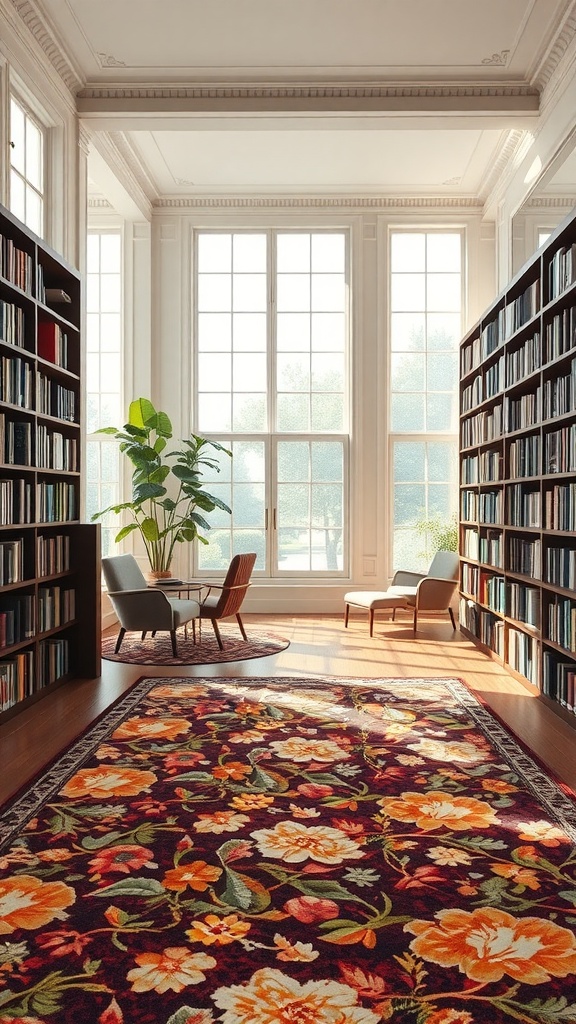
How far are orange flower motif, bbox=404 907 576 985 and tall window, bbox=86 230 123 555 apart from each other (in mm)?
8041

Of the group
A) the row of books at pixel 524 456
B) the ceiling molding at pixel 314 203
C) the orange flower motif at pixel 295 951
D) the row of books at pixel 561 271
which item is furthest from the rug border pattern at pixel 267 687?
the ceiling molding at pixel 314 203

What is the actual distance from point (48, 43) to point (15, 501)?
147 inches

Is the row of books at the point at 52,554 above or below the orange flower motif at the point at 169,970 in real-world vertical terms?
above

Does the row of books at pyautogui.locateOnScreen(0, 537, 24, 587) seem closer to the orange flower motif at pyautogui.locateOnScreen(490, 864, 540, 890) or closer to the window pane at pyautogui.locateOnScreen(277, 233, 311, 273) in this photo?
the orange flower motif at pyautogui.locateOnScreen(490, 864, 540, 890)

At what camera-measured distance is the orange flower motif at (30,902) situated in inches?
95.3

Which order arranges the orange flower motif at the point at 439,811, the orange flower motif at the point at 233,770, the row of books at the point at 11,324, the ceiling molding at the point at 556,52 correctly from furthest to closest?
the ceiling molding at the point at 556,52, the row of books at the point at 11,324, the orange flower motif at the point at 233,770, the orange flower motif at the point at 439,811

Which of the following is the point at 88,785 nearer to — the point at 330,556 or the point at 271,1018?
the point at 271,1018

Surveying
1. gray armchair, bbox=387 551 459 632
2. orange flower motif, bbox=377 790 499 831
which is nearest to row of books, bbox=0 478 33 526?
orange flower motif, bbox=377 790 499 831

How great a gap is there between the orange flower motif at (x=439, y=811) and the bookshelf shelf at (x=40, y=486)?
2.47 metres

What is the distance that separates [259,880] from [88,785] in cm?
122

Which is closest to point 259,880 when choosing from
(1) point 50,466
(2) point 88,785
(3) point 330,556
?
(2) point 88,785

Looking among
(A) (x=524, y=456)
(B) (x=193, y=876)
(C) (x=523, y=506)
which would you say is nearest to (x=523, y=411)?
(A) (x=524, y=456)

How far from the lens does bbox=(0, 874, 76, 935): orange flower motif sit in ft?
7.94

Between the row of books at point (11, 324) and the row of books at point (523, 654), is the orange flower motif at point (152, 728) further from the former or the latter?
the row of books at point (523, 654)
